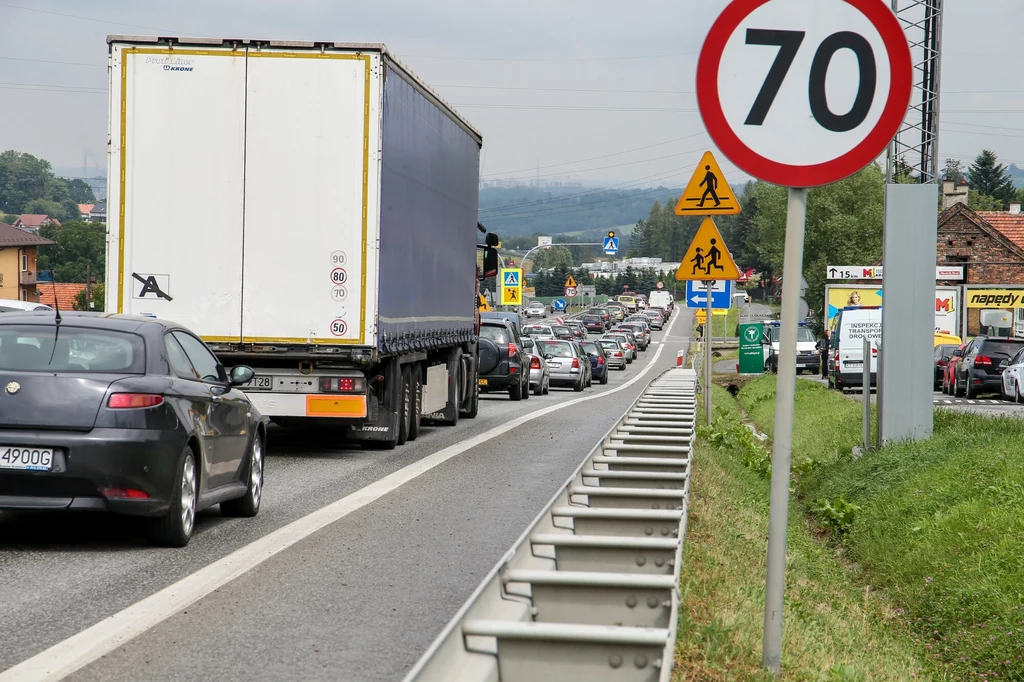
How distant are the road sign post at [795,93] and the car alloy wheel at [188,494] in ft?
15.8

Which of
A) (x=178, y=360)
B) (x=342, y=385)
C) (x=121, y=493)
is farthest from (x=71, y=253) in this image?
(x=121, y=493)

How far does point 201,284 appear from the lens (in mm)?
14078

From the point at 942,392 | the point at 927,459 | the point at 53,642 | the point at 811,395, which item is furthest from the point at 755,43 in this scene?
the point at 942,392

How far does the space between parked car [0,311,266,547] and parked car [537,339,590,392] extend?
30.9 meters

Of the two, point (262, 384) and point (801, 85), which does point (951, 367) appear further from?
point (801, 85)

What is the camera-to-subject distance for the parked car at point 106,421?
8.03 metres

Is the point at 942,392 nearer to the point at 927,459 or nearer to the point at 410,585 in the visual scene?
the point at 927,459

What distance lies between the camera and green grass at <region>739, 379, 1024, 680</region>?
715cm

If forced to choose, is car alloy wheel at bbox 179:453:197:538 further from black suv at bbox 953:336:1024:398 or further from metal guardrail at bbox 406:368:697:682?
black suv at bbox 953:336:1024:398

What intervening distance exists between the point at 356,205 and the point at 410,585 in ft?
23.2

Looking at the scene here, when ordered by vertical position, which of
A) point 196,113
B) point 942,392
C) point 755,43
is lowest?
point 942,392

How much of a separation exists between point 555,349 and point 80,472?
A: 33.5 m

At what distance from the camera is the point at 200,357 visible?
385 inches

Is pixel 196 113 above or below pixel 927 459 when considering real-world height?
above
